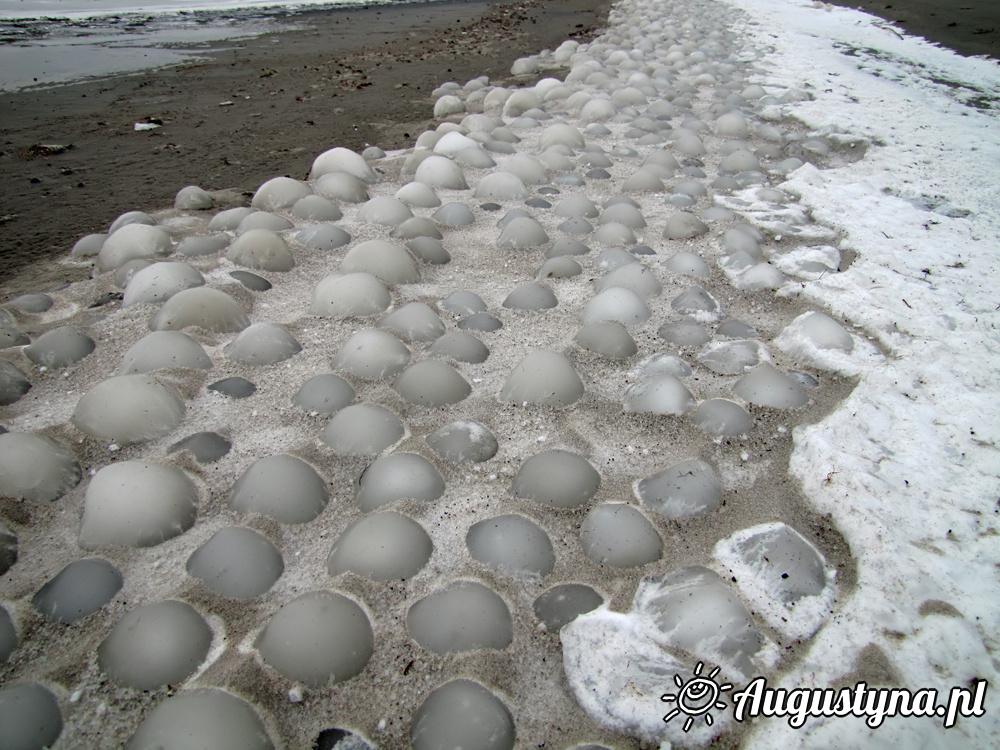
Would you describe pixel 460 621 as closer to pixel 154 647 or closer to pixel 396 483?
pixel 396 483

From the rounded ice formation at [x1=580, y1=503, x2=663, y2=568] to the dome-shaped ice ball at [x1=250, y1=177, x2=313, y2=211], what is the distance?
188 centimetres

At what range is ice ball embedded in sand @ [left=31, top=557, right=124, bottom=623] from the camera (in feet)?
3.39

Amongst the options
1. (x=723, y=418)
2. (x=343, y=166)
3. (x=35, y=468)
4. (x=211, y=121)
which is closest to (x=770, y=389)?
(x=723, y=418)

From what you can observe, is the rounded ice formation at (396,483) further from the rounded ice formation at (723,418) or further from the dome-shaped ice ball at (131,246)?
the dome-shaped ice ball at (131,246)

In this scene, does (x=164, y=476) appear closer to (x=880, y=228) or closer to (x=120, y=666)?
(x=120, y=666)

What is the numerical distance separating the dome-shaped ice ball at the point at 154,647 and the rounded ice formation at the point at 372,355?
27.3 inches

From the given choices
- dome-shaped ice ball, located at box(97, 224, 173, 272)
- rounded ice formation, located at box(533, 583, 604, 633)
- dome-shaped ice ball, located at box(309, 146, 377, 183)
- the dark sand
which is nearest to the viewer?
rounded ice formation, located at box(533, 583, 604, 633)

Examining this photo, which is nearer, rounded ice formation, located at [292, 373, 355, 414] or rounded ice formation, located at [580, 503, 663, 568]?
rounded ice formation, located at [580, 503, 663, 568]

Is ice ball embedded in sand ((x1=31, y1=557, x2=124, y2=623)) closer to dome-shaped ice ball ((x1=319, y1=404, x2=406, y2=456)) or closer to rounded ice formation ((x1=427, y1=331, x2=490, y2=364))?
dome-shaped ice ball ((x1=319, y1=404, x2=406, y2=456))

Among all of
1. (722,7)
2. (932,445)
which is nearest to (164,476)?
(932,445)

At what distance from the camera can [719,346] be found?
1.68 m

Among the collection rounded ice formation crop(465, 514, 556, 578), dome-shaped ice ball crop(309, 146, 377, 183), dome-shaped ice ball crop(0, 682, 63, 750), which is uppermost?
dome-shaped ice ball crop(0, 682, 63, 750)

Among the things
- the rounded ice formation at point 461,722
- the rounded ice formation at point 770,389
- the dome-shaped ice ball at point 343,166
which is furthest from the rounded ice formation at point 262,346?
the dome-shaped ice ball at point 343,166

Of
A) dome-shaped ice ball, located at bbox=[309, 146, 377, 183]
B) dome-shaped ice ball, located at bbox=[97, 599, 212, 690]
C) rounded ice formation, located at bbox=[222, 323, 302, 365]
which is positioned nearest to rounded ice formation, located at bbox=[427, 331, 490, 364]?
rounded ice formation, located at bbox=[222, 323, 302, 365]
